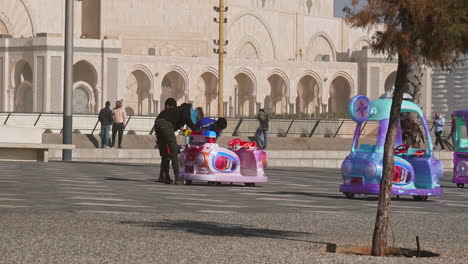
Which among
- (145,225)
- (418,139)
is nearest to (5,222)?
(145,225)

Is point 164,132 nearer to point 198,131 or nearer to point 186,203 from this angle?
point 198,131

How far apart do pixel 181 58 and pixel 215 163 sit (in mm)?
52654

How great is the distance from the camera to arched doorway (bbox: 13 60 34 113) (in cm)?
6800

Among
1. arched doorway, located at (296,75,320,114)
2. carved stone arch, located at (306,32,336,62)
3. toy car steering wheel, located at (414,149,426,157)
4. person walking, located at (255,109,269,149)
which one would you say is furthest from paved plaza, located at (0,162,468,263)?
carved stone arch, located at (306,32,336,62)

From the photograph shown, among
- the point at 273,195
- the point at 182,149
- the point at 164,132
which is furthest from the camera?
the point at 182,149

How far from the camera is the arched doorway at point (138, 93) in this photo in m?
73.3

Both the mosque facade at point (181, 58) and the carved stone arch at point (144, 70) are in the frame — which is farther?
the carved stone arch at point (144, 70)

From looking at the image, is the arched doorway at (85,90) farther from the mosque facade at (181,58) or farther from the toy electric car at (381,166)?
the toy electric car at (381,166)

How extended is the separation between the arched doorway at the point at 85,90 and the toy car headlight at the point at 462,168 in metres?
47.1

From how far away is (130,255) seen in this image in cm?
848

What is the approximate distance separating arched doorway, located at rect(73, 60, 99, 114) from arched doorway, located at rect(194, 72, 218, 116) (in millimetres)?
9416

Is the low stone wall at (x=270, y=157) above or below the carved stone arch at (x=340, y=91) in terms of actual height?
below

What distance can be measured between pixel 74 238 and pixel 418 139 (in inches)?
529

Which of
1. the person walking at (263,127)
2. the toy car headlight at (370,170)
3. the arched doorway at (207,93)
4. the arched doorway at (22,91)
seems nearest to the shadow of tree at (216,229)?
the toy car headlight at (370,170)
